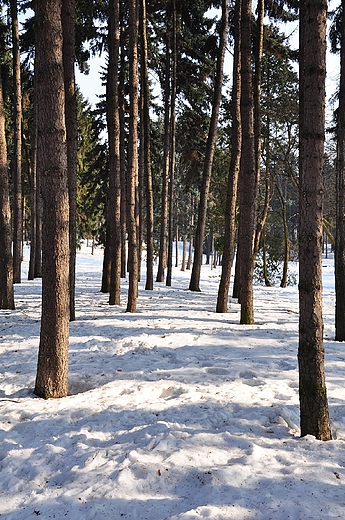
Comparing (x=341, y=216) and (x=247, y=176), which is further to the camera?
(x=247, y=176)

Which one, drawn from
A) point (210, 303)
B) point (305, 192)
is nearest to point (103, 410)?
point (305, 192)

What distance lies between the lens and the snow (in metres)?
2.71

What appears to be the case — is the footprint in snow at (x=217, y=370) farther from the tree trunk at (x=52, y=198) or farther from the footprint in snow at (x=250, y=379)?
the tree trunk at (x=52, y=198)

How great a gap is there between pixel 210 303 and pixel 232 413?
312 inches

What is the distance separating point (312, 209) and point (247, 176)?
536 cm

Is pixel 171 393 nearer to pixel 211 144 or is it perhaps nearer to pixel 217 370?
pixel 217 370

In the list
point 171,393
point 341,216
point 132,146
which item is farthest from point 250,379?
point 132,146

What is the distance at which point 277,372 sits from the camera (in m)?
5.44

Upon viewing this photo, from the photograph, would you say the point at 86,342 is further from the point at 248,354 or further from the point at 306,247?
the point at 306,247

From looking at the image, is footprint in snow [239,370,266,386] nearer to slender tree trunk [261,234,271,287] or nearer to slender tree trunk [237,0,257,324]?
slender tree trunk [237,0,257,324]

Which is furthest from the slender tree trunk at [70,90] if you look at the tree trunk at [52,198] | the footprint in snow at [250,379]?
the footprint in snow at [250,379]

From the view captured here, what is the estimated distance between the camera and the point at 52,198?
14.6 feet

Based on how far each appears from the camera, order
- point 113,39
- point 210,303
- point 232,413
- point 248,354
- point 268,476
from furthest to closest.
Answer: point 210,303, point 113,39, point 248,354, point 232,413, point 268,476

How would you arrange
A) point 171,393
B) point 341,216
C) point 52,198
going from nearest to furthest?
point 52,198 → point 171,393 → point 341,216
